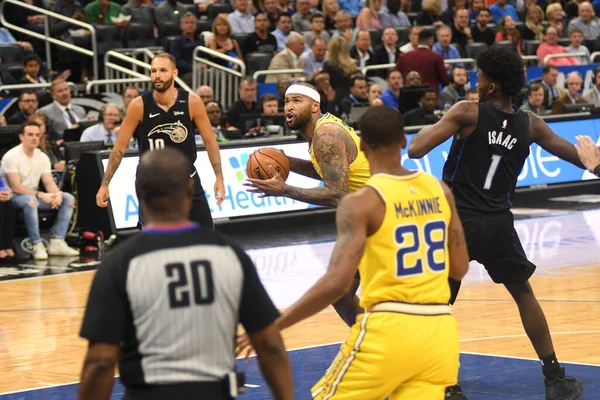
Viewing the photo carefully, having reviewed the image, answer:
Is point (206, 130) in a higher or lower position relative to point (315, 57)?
higher

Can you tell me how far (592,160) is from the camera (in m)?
6.58

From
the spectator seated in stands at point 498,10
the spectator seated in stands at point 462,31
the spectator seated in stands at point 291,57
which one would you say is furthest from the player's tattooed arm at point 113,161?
the spectator seated in stands at point 498,10

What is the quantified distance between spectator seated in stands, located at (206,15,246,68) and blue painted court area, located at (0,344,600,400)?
35.2 feet

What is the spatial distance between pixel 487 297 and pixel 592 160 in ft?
13.2

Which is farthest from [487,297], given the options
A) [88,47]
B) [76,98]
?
[88,47]

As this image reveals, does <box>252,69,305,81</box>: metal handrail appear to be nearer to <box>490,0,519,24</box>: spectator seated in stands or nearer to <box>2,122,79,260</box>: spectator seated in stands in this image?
<box>2,122,79,260</box>: spectator seated in stands

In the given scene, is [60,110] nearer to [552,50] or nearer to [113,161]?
[113,161]

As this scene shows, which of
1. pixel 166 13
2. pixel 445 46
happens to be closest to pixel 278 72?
pixel 166 13

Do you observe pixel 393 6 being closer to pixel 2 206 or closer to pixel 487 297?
pixel 2 206

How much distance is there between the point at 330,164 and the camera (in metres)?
6.86

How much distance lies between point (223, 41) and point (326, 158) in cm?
1195

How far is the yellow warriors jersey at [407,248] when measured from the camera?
4.68m

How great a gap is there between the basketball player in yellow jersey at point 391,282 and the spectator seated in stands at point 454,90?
43.1 feet

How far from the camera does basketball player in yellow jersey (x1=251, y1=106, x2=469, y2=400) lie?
4625 millimetres
